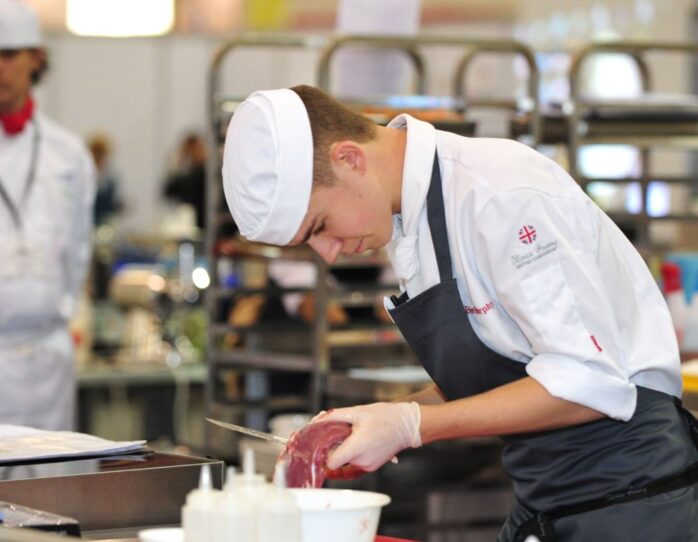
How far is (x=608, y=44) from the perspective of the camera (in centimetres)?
440

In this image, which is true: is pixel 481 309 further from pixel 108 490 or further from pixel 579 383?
pixel 108 490

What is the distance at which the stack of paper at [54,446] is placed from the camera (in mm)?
2023

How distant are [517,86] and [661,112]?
7490 millimetres

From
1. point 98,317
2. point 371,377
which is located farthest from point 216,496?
point 98,317

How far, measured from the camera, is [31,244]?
3.97m

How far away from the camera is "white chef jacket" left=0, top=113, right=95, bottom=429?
3938 mm

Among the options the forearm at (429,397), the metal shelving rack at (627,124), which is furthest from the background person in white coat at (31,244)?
the forearm at (429,397)

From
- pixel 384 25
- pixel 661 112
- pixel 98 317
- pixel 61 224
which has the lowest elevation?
pixel 98 317

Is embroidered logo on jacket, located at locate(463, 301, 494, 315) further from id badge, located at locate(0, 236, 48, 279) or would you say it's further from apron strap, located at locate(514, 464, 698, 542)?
id badge, located at locate(0, 236, 48, 279)

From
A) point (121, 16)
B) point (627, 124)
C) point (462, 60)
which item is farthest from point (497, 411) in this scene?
point (121, 16)

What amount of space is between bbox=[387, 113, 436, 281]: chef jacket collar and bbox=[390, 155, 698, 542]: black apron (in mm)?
24

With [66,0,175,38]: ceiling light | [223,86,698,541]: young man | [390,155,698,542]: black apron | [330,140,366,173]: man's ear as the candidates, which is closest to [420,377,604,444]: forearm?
[223,86,698,541]: young man

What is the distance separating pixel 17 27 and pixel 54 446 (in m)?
2.17

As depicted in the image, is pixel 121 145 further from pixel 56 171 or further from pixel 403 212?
pixel 403 212
